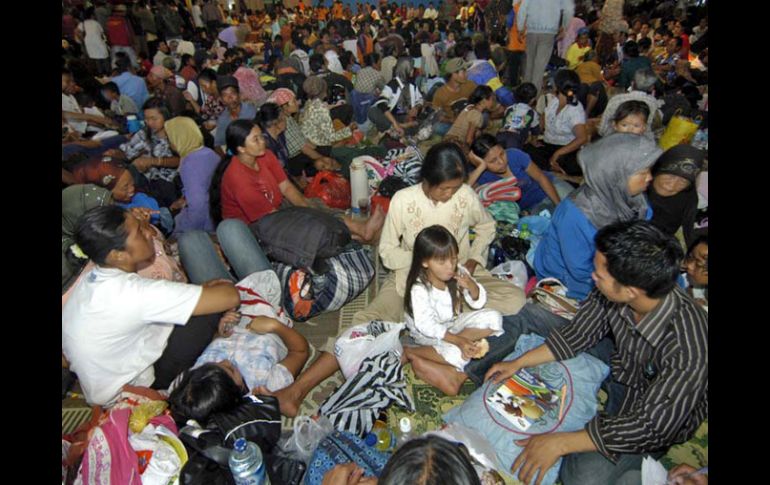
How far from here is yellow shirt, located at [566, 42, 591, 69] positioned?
360 inches

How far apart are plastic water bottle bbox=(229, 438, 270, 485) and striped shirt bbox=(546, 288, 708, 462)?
1.49 metres

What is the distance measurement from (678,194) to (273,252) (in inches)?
122

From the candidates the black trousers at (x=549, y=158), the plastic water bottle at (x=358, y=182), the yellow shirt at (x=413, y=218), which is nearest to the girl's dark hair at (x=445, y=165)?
the yellow shirt at (x=413, y=218)

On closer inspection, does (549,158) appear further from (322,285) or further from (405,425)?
(405,425)

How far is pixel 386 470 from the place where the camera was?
1.37 meters

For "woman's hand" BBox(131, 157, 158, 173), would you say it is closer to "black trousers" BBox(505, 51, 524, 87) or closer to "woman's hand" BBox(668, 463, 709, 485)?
"woman's hand" BBox(668, 463, 709, 485)

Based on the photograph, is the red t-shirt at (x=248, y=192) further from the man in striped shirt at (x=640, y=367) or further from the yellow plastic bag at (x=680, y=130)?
the yellow plastic bag at (x=680, y=130)

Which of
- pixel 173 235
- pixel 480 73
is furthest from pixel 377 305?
pixel 480 73

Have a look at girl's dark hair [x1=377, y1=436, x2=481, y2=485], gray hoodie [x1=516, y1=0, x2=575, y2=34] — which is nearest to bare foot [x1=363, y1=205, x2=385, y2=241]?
girl's dark hair [x1=377, y1=436, x2=481, y2=485]

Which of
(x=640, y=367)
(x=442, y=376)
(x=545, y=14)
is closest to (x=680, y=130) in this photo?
(x=545, y=14)

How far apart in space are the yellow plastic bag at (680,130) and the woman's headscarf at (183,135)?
16.5 feet

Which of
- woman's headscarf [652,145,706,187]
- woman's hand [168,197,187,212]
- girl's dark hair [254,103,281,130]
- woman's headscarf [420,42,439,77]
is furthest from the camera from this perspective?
woman's headscarf [420,42,439,77]

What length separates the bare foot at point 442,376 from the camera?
2715 mm

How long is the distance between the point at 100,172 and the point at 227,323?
6.20 ft
